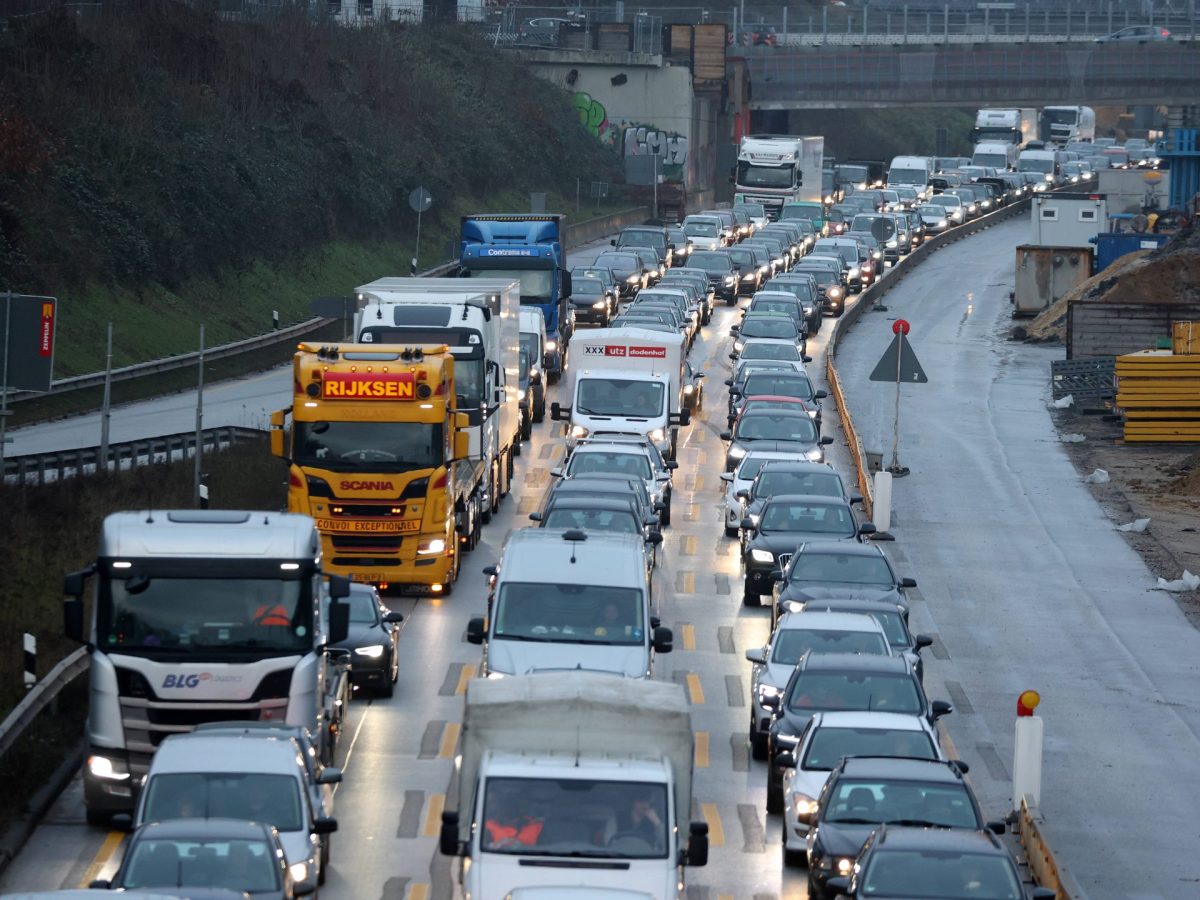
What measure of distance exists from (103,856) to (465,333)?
1627cm

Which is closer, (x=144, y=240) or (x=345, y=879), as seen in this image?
(x=345, y=879)

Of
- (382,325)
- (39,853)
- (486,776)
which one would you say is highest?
(382,325)

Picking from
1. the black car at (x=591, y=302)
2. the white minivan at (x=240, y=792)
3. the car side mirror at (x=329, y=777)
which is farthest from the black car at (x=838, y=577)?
the black car at (x=591, y=302)

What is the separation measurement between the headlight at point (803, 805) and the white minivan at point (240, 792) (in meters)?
4.09

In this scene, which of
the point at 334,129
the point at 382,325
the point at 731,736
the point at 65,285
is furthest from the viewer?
the point at 334,129

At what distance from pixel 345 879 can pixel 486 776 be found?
367 cm

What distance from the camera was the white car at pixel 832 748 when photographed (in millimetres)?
18969

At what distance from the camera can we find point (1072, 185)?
10838cm

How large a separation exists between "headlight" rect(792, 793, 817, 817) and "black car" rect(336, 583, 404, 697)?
6917 millimetres

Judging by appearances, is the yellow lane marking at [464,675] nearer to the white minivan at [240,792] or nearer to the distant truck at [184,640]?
the distant truck at [184,640]

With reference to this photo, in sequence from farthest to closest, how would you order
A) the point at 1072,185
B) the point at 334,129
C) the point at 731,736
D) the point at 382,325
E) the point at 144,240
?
the point at 1072,185 → the point at 334,129 → the point at 144,240 → the point at 382,325 → the point at 731,736

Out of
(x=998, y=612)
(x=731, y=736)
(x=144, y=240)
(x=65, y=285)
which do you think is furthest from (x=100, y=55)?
(x=731, y=736)

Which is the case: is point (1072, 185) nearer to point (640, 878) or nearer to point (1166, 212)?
point (1166, 212)

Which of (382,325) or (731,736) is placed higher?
(382,325)
